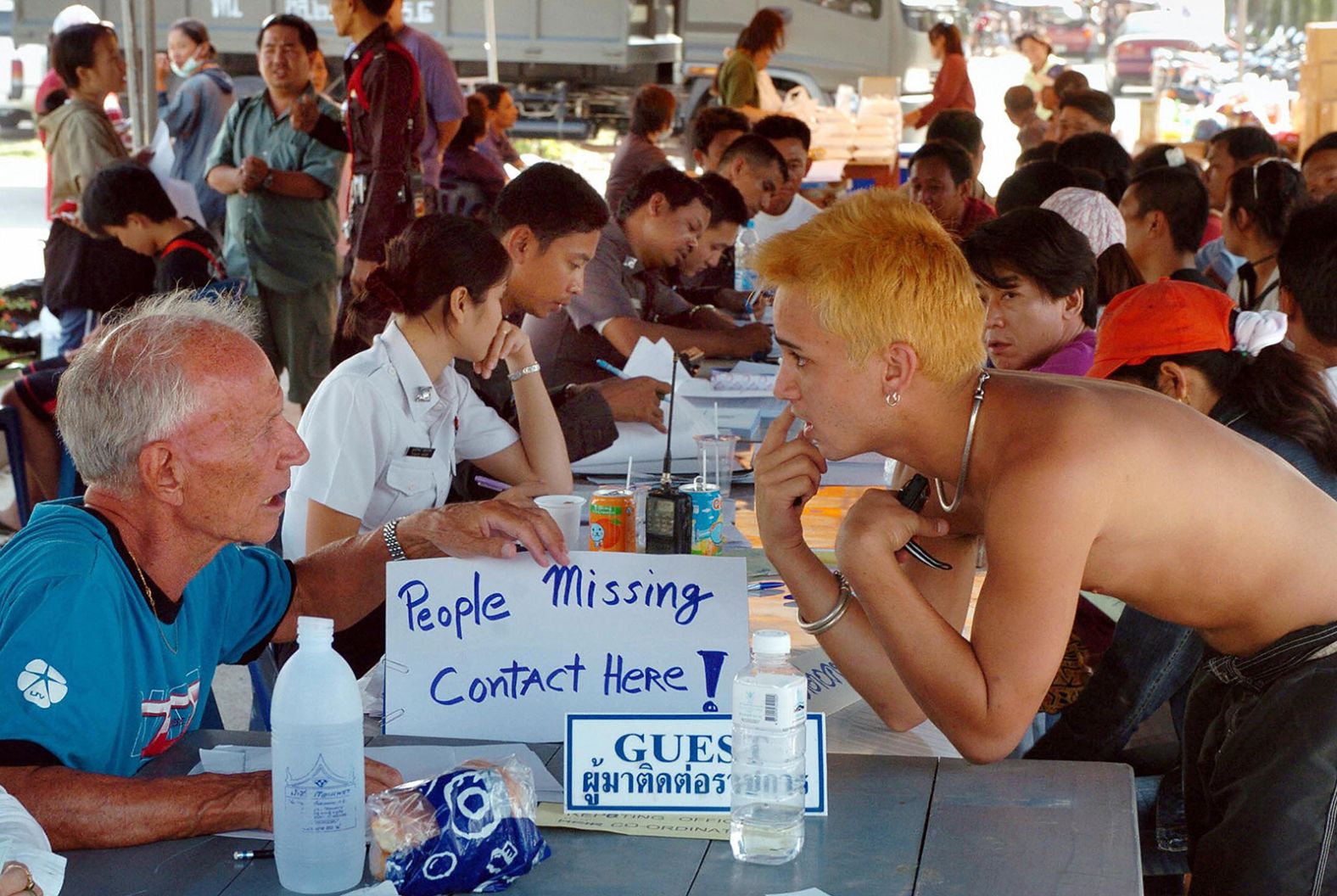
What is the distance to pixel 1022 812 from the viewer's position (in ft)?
5.06

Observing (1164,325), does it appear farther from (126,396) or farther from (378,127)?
(378,127)

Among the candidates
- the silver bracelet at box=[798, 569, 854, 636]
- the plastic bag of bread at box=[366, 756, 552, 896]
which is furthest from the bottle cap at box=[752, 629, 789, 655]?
the silver bracelet at box=[798, 569, 854, 636]

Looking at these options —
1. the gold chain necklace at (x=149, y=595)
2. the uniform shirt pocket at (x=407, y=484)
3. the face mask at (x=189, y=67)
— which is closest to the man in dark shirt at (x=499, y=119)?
the face mask at (x=189, y=67)

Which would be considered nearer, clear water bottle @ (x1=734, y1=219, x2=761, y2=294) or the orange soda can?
the orange soda can

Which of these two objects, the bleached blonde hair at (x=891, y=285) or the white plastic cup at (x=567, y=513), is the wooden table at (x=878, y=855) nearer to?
the bleached blonde hair at (x=891, y=285)

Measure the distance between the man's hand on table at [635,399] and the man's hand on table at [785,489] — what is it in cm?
147

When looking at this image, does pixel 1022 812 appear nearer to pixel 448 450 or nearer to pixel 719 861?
Answer: pixel 719 861

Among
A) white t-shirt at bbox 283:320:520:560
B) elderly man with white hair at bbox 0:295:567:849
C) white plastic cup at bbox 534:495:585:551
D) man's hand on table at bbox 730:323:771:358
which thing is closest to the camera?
elderly man with white hair at bbox 0:295:567:849

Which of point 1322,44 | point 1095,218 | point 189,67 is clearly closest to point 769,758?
point 1095,218

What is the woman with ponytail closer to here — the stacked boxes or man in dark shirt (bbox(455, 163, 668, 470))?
man in dark shirt (bbox(455, 163, 668, 470))

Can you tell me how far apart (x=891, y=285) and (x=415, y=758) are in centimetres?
81

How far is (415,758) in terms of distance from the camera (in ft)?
5.60

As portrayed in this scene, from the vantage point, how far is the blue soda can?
2451 millimetres

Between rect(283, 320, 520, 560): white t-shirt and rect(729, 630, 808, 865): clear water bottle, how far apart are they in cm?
139
